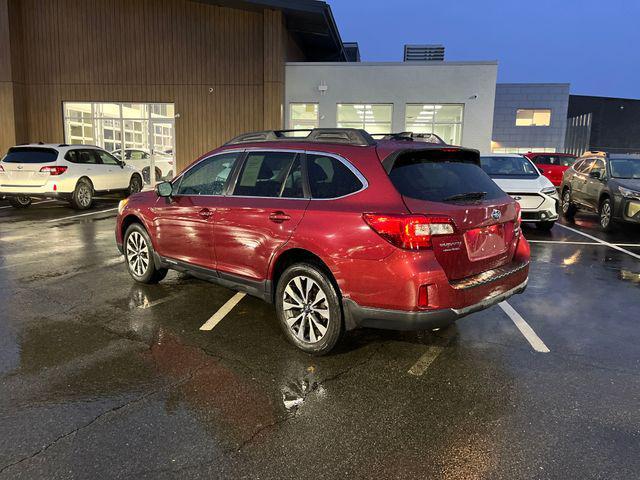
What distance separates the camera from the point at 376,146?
4.08 m

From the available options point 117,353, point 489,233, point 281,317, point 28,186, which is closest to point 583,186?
point 489,233

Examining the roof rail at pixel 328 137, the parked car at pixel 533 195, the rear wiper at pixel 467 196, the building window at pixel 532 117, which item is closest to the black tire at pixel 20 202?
the roof rail at pixel 328 137

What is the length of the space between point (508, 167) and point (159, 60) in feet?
46.2

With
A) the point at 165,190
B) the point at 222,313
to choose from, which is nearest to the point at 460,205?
the point at 222,313

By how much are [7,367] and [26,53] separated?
811 inches

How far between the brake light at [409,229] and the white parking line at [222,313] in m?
2.05

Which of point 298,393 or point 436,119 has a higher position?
point 436,119

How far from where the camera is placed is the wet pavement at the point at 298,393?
2.81 meters

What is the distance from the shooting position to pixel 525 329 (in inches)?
191

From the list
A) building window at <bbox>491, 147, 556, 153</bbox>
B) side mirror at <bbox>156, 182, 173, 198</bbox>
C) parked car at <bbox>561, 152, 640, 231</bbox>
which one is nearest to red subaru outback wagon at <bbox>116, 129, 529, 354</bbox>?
side mirror at <bbox>156, 182, 173, 198</bbox>

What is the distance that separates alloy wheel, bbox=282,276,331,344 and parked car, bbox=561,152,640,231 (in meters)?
8.22

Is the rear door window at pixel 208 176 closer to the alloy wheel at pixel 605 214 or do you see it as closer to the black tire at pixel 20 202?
the alloy wheel at pixel 605 214

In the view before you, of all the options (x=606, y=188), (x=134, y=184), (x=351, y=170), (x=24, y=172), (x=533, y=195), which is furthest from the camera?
(x=134, y=184)

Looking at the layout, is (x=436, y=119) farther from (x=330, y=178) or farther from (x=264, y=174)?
(x=330, y=178)
